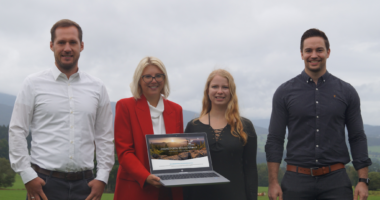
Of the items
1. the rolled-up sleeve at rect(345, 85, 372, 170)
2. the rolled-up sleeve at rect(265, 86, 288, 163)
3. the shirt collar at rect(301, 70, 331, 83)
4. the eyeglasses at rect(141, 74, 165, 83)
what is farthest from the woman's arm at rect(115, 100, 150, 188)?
the rolled-up sleeve at rect(345, 85, 372, 170)

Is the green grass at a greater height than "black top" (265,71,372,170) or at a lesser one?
lesser

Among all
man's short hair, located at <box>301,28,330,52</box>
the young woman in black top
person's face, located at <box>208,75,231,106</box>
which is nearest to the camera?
the young woman in black top

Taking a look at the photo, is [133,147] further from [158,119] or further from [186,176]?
[186,176]

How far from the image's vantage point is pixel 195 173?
14.9 feet

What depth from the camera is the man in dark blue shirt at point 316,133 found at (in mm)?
4777

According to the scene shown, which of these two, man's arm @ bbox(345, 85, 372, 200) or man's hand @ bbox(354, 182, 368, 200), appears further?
man's arm @ bbox(345, 85, 372, 200)

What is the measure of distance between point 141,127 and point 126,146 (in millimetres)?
343

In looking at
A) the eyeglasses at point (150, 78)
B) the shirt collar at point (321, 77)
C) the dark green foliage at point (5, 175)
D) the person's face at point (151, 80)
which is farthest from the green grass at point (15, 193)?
the shirt collar at point (321, 77)

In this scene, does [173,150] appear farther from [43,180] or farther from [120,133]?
[43,180]

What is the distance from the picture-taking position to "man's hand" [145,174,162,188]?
4242mm

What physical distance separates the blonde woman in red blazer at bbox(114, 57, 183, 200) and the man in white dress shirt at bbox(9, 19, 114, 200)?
1.12 ft

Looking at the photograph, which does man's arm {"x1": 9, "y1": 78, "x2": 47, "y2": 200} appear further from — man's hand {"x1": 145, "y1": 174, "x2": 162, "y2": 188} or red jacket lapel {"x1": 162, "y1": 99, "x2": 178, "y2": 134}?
red jacket lapel {"x1": 162, "y1": 99, "x2": 178, "y2": 134}

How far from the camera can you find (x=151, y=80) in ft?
15.7

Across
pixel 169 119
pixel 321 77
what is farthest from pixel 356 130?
pixel 169 119
